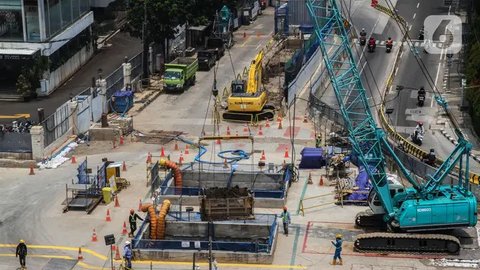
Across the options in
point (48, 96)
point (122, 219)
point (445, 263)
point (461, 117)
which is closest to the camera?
point (445, 263)

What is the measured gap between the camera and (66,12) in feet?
289

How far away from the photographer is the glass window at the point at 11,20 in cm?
8200

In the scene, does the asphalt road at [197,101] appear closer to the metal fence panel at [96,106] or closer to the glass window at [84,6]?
the metal fence panel at [96,106]

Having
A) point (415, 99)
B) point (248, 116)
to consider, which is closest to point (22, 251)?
point (248, 116)

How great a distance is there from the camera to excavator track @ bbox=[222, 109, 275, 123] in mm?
74438

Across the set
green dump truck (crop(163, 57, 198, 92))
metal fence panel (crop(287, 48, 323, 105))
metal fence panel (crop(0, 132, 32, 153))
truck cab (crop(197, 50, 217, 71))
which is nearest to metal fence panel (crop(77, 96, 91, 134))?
metal fence panel (crop(0, 132, 32, 153))

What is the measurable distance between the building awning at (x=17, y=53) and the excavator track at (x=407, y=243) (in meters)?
41.5

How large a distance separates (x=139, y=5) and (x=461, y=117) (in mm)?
30548

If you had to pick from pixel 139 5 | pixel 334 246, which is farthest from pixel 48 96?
pixel 334 246

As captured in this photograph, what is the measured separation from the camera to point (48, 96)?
82625 mm

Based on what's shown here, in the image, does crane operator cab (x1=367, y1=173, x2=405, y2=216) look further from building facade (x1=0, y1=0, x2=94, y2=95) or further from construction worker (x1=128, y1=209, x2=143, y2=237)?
building facade (x1=0, y1=0, x2=94, y2=95)

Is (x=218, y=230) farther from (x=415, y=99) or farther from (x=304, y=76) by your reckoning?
(x=415, y=99)

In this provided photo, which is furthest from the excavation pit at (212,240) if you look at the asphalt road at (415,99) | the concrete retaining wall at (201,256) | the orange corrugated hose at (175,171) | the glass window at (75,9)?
the glass window at (75,9)

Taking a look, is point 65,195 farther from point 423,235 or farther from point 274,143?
point 423,235
